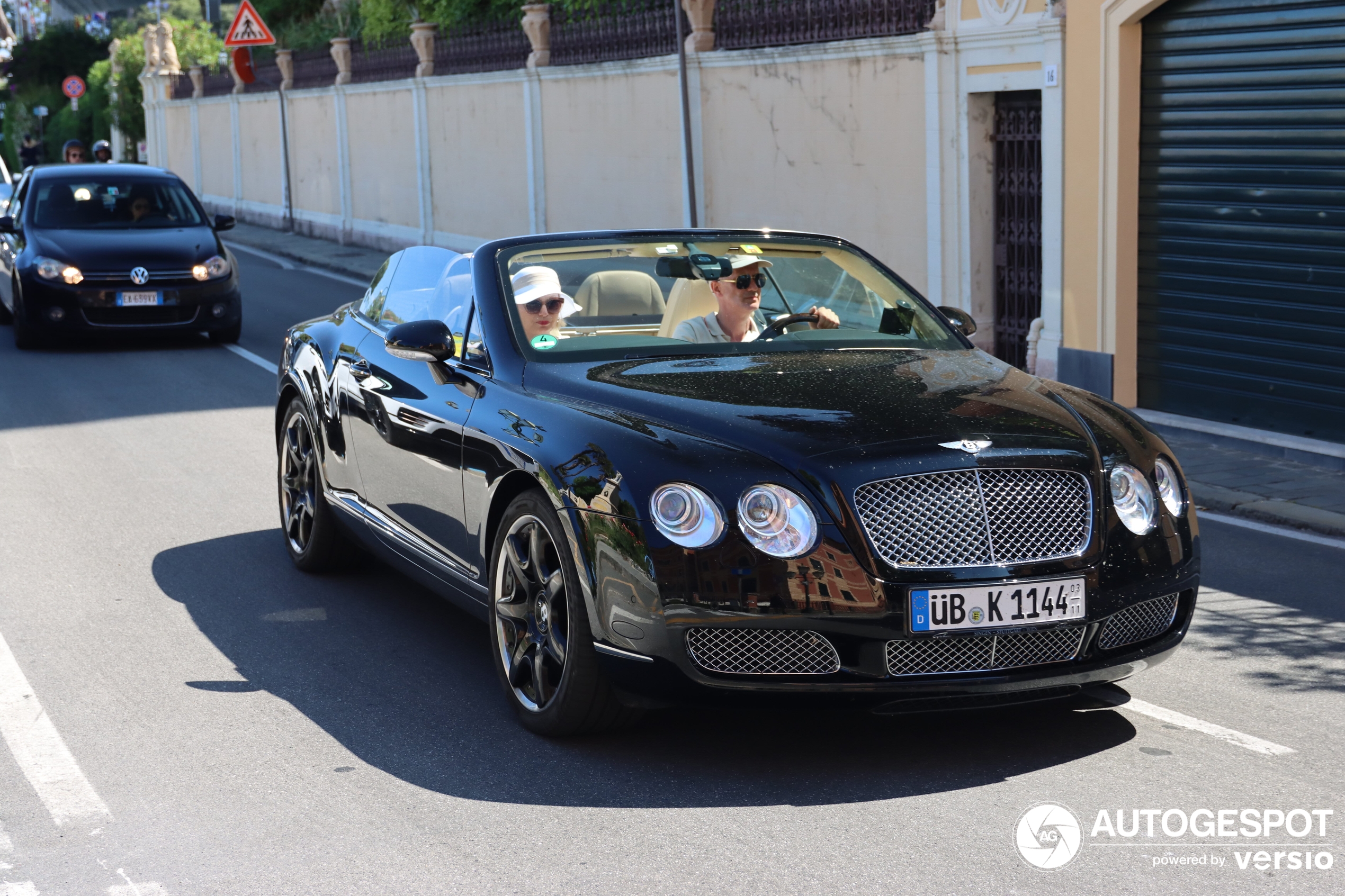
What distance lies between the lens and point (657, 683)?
4.71 m

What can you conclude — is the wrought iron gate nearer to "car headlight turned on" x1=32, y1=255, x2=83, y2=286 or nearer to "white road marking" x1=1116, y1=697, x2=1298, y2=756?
"car headlight turned on" x1=32, y1=255, x2=83, y2=286

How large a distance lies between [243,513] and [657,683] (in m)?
4.68

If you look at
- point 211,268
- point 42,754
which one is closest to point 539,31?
point 211,268

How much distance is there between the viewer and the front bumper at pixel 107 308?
51.7ft

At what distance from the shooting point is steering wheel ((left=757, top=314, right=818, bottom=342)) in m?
6.06

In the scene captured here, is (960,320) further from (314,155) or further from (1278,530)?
(314,155)

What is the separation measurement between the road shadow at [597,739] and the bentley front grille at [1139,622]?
351mm

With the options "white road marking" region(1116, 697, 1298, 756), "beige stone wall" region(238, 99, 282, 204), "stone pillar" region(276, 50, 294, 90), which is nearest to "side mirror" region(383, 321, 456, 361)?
"white road marking" region(1116, 697, 1298, 756)

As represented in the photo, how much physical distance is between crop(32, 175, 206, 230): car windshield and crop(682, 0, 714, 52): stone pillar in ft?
17.7

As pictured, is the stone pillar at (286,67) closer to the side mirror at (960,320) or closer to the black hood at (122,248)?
the black hood at (122,248)

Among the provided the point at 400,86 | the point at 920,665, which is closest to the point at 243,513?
the point at 920,665

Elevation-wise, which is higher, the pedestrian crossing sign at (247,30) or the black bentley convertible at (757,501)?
the pedestrian crossing sign at (247,30)

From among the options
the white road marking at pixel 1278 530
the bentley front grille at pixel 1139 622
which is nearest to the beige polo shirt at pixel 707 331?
the bentley front grille at pixel 1139 622

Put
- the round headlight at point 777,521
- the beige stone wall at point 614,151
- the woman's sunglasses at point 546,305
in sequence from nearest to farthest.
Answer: the round headlight at point 777,521
the woman's sunglasses at point 546,305
the beige stone wall at point 614,151
